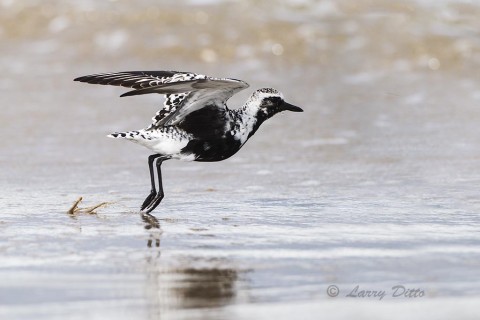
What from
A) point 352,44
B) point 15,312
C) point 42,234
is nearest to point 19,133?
point 42,234

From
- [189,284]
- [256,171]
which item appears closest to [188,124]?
[256,171]

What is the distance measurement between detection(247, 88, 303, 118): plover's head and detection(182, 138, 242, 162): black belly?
18.5 inches

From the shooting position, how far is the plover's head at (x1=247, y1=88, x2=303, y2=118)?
307 inches

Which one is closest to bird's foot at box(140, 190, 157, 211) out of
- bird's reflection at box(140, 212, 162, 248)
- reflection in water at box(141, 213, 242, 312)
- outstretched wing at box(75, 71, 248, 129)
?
bird's reflection at box(140, 212, 162, 248)

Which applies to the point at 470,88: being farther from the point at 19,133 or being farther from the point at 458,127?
the point at 19,133

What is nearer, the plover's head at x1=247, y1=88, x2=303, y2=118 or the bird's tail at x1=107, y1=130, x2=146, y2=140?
the bird's tail at x1=107, y1=130, x2=146, y2=140

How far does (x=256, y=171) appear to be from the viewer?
28.0 ft

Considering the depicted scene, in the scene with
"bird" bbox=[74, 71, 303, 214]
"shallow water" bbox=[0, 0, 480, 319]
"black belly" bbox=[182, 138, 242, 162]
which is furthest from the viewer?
"black belly" bbox=[182, 138, 242, 162]

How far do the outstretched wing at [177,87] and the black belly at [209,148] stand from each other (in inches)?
8.4

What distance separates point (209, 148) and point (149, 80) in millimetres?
621

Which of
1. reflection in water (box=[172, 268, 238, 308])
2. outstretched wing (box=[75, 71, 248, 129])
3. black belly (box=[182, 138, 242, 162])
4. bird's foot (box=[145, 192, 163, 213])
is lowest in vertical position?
reflection in water (box=[172, 268, 238, 308])

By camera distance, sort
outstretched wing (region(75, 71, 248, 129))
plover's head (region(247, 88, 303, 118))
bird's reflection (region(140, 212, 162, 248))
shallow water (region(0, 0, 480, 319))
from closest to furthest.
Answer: shallow water (region(0, 0, 480, 319)), bird's reflection (region(140, 212, 162, 248)), outstretched wing (region(75, 71, 248, 129)), plover's head (region(247, 88, 303, 118))

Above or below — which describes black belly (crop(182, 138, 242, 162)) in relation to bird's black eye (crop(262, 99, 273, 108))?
below

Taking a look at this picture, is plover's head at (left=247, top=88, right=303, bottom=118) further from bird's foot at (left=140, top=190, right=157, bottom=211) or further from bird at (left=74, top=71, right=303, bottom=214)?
bird's foot at (left=140, top=190, right=157, bottom=211)
